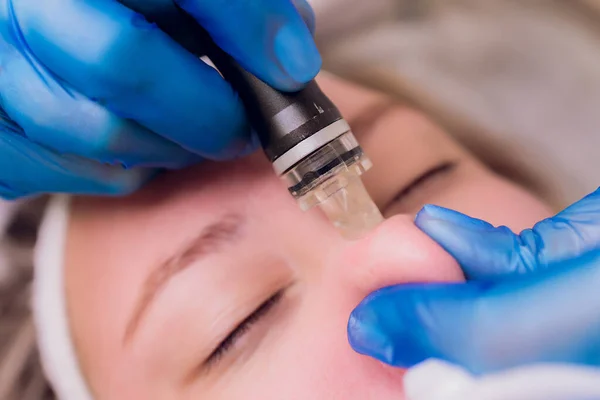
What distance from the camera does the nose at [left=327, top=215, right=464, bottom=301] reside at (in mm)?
615

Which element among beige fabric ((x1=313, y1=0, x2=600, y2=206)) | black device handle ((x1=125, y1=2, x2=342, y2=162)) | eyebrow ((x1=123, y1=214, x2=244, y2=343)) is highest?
black device handle ((x1=125, y1=2, x2=342, y2=162))

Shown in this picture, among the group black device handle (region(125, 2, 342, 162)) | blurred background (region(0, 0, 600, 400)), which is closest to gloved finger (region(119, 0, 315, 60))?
black device handle (region(125, 2, 342, 162))

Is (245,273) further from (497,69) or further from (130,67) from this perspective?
(497,69)

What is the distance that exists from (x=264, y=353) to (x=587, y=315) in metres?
0.41

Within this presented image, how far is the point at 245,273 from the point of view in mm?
762

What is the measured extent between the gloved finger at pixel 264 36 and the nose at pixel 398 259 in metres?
0.22

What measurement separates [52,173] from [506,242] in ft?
2.17

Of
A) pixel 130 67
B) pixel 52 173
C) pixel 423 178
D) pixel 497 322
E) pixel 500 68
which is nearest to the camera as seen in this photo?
pixel 497 322

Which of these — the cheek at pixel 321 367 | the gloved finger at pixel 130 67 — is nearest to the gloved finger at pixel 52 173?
the gloved finger at pixel 130 67

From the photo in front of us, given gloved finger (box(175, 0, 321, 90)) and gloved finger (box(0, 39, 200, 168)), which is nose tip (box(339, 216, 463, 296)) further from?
gloved finger (box(0, 39, 200, 168))

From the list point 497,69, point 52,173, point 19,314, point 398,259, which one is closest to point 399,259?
point 398,259

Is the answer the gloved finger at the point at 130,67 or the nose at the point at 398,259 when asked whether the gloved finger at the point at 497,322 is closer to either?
the nose at the point at 398,259

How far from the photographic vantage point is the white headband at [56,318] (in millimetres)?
880

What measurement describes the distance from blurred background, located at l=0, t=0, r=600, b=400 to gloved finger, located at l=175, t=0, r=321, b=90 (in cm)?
61
